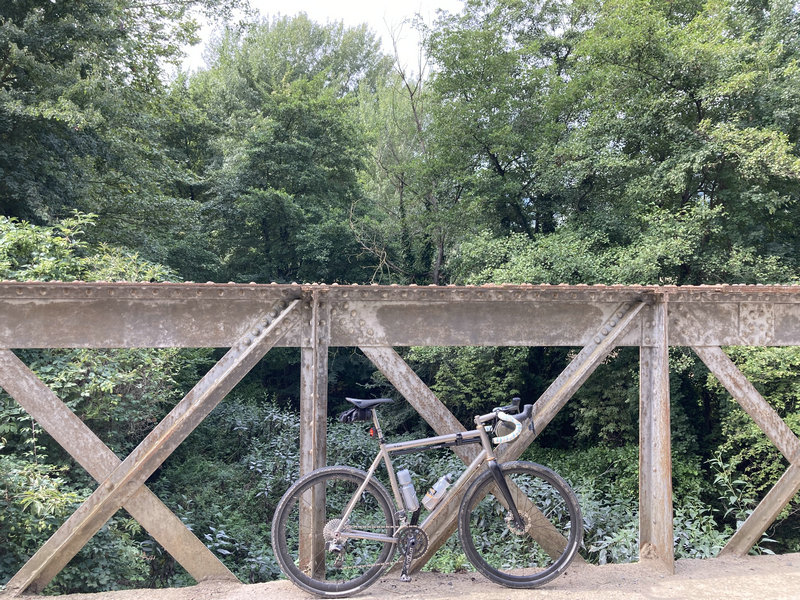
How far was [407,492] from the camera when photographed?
2.85m

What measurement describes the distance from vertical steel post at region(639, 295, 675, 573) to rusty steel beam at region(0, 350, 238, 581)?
2358 mm

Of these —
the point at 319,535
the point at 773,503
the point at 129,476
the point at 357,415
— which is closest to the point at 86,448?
the point at 129,476

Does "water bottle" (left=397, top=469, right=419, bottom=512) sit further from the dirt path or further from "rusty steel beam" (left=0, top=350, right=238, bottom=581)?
"rusty steel beam" (left=0, top=350, right=238, bottom=581)

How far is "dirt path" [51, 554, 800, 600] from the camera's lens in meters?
2.75

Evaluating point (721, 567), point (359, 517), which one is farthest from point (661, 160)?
point (721, 567)

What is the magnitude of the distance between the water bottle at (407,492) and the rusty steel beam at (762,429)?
5.84 feet

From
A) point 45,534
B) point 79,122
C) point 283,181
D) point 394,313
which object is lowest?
point 45,534

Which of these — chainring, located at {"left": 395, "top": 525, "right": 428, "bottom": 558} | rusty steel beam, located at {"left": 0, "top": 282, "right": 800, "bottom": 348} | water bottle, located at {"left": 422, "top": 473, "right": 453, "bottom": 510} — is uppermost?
rusty steel beam, located at {"left": 0, "top": 282, "right": 800, "bottom": 348}

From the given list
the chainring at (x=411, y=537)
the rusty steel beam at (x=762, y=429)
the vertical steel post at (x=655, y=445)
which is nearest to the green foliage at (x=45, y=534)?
the chainring at (x=411, y=537)

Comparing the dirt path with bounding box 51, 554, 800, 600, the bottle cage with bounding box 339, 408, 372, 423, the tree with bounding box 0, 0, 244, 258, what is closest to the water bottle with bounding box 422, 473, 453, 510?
the dirt path with bounding box 51, 554, 800, 600

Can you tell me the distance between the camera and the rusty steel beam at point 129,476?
105 inches

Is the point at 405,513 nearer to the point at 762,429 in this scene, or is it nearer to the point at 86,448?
the point at 86,448

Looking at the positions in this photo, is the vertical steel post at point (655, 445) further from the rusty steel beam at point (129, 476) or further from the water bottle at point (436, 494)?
the rusty steel beam at point (129, 476)

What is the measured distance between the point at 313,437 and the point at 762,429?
2.51m
